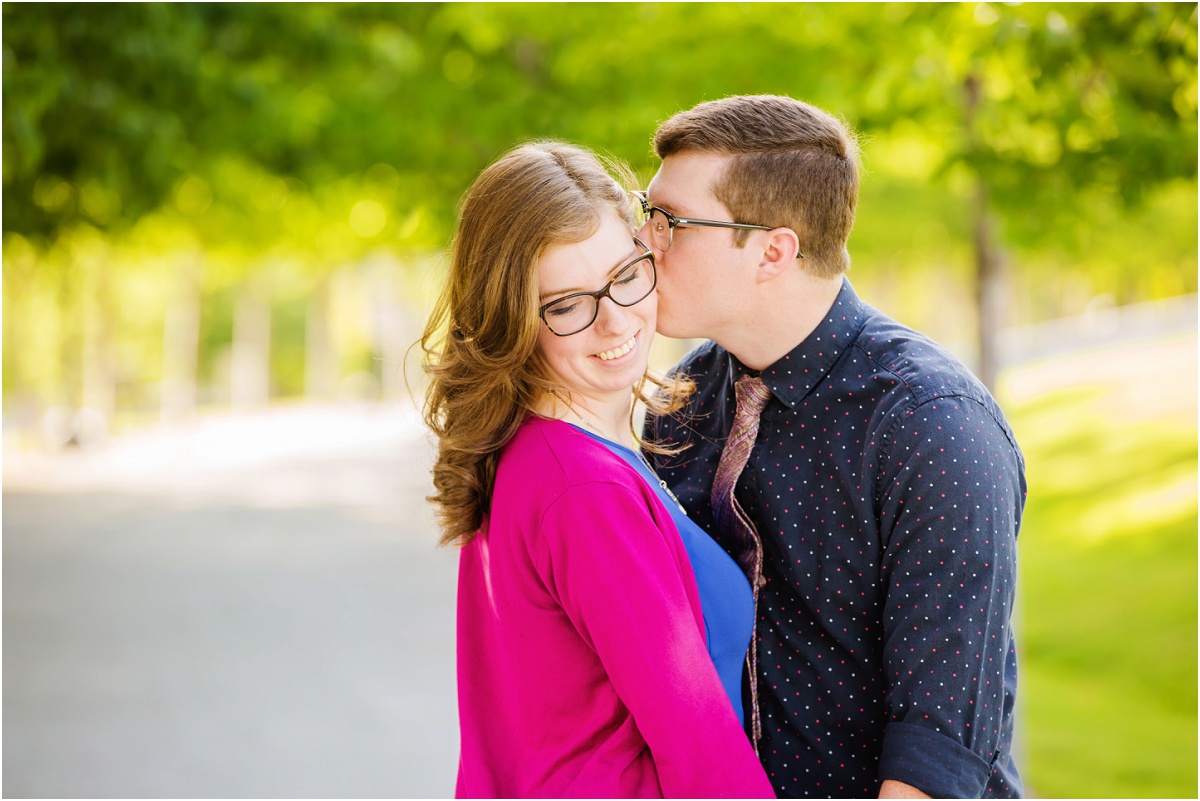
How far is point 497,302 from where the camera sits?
7.27ft

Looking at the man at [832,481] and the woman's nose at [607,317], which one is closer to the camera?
the man at [832,481]

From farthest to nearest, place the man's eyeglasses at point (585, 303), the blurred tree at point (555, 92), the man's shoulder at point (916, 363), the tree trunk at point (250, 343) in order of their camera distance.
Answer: the tree trunk at point (250, 343)
the blurred tree at point (555, 92)
the man's eyeglasses at point (585, 303)
the man's shoulder at point (916, 363)

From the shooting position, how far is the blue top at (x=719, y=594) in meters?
2.20

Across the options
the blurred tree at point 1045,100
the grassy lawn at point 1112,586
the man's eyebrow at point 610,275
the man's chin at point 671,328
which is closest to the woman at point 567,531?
the man's eyebrow at point 610,275

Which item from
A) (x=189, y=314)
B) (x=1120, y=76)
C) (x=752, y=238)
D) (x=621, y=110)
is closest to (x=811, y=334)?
(x=752, y=238)

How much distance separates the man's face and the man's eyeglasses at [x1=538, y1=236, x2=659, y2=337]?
14 cm

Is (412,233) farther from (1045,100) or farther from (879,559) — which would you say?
(879,559)

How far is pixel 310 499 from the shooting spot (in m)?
14.5

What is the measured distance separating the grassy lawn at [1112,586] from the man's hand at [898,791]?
163 inches

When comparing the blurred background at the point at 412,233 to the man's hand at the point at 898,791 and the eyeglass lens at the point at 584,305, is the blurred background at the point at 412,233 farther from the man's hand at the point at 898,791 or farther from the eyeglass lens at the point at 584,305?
the man's hand at the point at 898,791

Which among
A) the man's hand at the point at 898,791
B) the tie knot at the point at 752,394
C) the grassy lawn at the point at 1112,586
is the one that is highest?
the tie knot at the point at 752,394

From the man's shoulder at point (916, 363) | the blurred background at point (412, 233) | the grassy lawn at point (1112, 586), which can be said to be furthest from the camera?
the grassy lawn at point (1112, 586)

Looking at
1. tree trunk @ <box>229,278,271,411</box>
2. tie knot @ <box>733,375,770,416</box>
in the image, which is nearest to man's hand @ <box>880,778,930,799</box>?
tie knot @ <box>733,375,770,416</box>

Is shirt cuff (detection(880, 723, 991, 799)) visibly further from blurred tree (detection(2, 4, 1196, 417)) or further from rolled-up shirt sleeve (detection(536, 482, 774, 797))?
blurred tree (detection(2, 4, 1196, 417))
